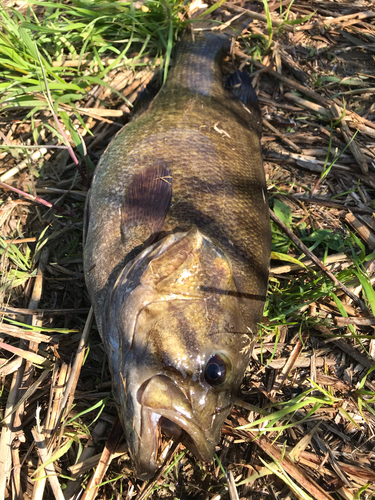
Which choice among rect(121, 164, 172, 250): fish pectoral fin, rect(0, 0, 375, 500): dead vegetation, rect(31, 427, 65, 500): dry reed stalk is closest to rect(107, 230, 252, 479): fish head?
rect(121, 164, 172, 250): fish pectoral fin

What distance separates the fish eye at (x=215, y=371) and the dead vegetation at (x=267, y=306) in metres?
0.58

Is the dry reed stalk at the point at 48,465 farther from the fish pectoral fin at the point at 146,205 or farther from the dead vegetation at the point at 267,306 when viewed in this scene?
the fish pectoral fin at the point at 146,205

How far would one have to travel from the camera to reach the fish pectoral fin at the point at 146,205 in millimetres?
2336

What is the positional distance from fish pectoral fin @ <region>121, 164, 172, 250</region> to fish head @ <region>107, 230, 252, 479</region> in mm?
272

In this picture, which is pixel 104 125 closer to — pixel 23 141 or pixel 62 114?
pixel 62 114

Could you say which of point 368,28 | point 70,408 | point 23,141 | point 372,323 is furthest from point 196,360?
point 368,28

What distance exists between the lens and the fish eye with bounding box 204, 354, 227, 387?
6.25ft

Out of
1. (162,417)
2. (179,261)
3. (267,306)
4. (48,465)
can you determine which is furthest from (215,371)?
(48,465)

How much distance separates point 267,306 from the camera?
9.45 feet

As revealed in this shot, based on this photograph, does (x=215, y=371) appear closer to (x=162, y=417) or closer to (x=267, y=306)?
(x=162, y=417)

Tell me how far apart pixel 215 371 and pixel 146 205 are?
1.16 metres

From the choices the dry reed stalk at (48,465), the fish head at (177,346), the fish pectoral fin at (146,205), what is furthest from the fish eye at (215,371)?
the dry reed stalk at (48,465)

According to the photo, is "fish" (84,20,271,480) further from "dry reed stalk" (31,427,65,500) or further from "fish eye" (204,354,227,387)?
"dry reed stalk" (31,427,65,500)

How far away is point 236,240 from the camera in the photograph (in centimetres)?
241
